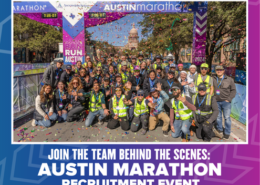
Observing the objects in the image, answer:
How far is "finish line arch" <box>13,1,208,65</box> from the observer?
7172mm

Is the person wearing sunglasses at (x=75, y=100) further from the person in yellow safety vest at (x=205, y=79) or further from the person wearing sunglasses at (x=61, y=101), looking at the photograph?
the person in yellow safety vest at (x=205, y=79)

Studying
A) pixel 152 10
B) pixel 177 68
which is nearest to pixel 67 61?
pixel 152 10

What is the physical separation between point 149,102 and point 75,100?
2401 mm

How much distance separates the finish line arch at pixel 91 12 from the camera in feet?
23.5

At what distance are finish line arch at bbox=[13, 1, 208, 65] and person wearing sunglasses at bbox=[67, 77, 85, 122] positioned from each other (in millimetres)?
2884

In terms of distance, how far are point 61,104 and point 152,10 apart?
4.79m

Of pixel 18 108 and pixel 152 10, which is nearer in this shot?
pixel 18 108

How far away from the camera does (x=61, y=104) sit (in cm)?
596

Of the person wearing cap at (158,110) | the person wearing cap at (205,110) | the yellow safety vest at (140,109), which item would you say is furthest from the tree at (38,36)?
the person wearing cap at (205,110)

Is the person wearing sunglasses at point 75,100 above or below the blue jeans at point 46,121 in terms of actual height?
above

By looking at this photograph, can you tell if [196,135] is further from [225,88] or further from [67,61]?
[67,61]

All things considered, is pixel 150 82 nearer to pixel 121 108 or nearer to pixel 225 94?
pixel 121 108

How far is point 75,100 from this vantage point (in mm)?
5980

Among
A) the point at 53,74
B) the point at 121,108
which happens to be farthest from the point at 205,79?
the point at 53,74
